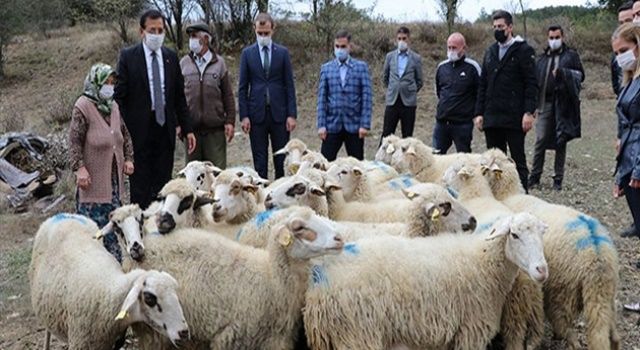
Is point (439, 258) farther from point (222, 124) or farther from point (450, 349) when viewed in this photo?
point (222, 124)

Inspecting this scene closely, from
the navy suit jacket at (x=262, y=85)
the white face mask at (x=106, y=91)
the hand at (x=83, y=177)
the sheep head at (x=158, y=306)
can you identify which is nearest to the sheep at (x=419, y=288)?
the sheep head at (x=158, y=306)

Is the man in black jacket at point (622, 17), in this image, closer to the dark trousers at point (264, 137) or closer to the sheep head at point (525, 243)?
the sheep head at point (525, 243)

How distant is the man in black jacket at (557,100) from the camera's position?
387 inches

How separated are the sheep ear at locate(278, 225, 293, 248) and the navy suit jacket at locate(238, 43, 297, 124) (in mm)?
3628

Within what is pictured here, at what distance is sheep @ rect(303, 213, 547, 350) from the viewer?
4.06m

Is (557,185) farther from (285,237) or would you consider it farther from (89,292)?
(89,292)

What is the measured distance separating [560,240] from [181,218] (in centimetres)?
277

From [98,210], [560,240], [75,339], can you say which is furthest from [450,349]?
[98,210]

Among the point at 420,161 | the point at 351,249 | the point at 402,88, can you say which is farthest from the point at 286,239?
the point at 402,88

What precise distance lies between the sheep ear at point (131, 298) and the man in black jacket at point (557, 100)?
775 cm

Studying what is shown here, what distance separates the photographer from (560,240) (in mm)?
4637

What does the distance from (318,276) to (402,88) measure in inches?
237

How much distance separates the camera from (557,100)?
10.0 metres

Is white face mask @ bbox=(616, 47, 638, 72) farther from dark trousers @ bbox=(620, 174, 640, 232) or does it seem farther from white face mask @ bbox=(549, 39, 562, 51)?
white face mask @ bbox=(549, 39, 562, 51)
